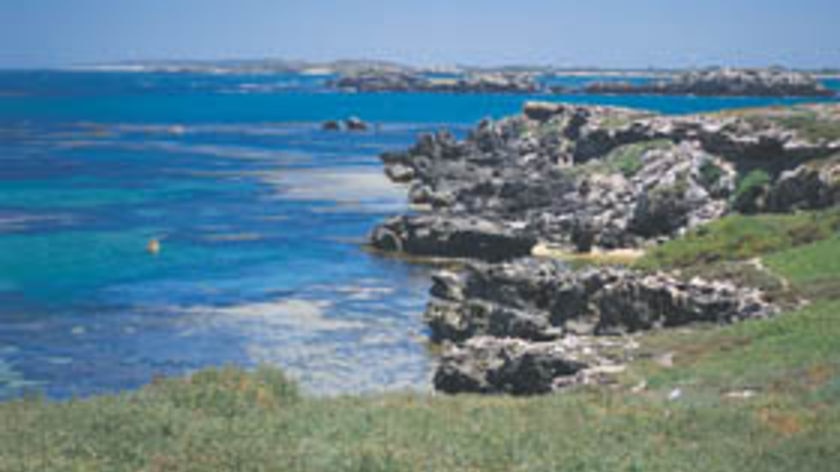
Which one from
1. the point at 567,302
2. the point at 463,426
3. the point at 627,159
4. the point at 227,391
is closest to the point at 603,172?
the point at 627,159

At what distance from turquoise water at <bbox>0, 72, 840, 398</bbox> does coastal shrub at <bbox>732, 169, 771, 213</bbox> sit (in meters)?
17.0

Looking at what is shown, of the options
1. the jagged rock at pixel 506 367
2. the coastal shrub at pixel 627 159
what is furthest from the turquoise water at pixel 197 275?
the coastal shrub at pixel 627 159

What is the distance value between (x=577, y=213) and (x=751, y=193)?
14020mm

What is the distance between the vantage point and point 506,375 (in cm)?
3350

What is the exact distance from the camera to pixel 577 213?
72938 mm

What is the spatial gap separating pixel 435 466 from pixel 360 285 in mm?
38708

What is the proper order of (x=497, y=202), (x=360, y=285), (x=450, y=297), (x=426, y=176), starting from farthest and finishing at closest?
(x=426, y=176)
(x=497, y=202)
(x=360, y=285)
(x=450, y=297)

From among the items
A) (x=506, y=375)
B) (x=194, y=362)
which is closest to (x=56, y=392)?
(x=194, y=362)

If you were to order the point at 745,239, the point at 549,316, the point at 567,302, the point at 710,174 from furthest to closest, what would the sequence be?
the point at 710,174 → the point at 745,239 → the point at 549,316 → the point at 567,302

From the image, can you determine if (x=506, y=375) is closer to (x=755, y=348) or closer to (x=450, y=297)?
(x=755, y=348)

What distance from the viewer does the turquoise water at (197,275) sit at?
4072 cm

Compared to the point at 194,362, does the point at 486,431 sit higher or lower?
higher

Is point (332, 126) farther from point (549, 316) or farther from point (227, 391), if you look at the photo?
point (227, 391)

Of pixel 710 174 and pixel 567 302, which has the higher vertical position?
pixel 567 302
